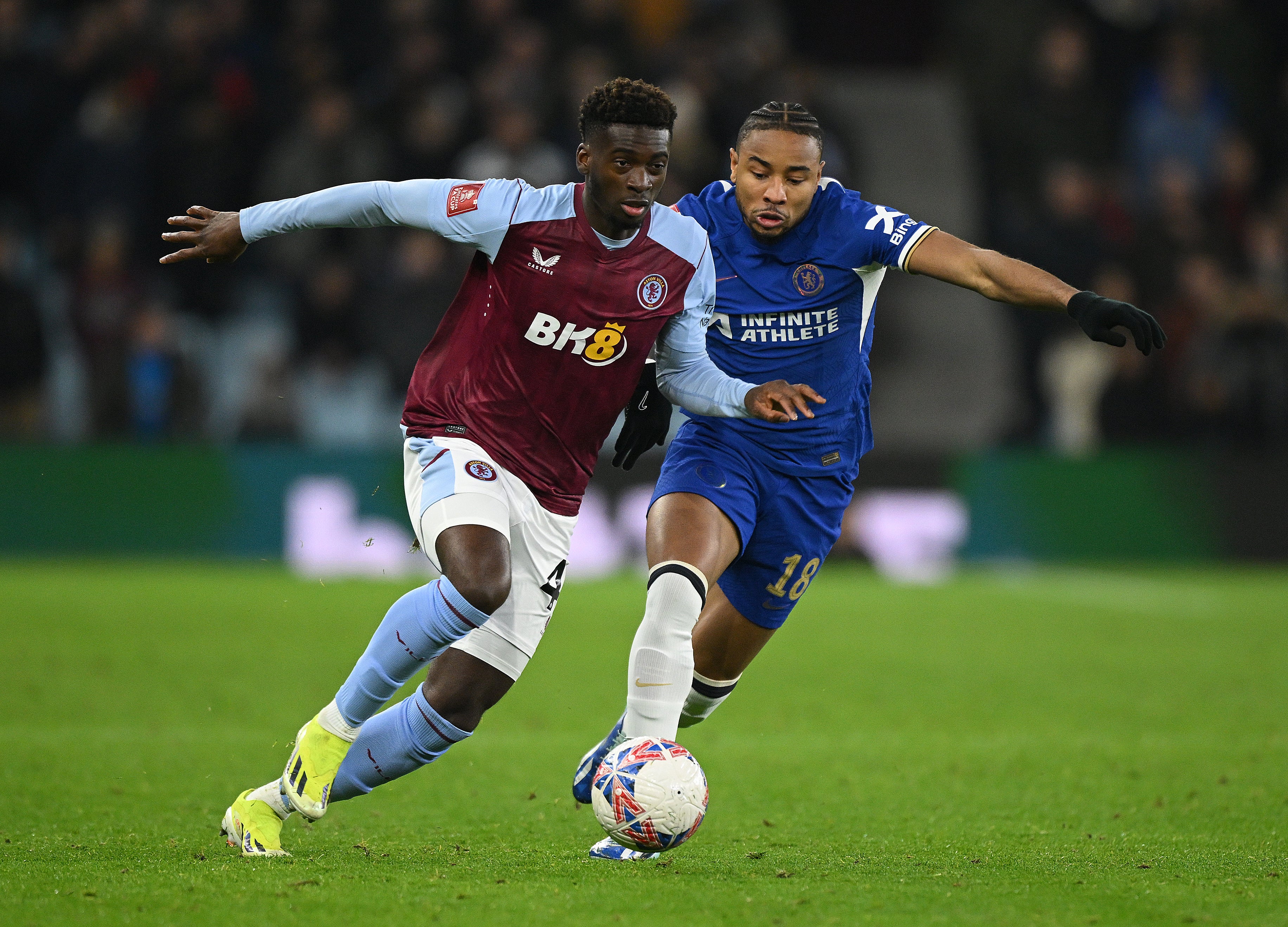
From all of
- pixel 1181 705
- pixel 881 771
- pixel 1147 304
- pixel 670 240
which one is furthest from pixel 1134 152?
pixel 670 240

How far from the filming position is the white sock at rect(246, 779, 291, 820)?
15.5 ft

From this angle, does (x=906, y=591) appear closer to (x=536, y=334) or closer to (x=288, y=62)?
(x=288, y=62)

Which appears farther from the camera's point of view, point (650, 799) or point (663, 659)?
point (663, 659)

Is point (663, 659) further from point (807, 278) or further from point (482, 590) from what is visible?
point (807, 278)

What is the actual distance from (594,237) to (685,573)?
1.09 metres

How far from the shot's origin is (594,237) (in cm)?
491

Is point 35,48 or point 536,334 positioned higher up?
point 35,48

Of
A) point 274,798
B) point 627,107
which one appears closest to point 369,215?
point 627,107

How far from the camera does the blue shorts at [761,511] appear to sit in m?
5.33

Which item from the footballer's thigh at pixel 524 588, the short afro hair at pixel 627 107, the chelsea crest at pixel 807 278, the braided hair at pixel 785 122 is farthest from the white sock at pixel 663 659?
the braided hair at pixel 785 122

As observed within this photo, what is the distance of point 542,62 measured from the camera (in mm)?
15484

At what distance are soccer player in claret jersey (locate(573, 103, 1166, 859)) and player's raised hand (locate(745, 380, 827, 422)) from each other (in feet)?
Answer: 1.44

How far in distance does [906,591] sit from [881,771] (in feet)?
22.5

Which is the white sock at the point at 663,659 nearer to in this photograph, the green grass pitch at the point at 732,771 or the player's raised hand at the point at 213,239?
the green grass pitch at the point at 732,771
